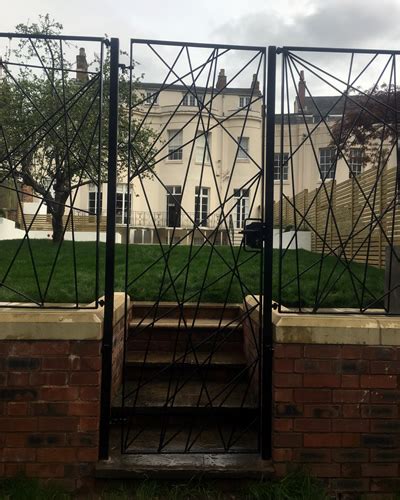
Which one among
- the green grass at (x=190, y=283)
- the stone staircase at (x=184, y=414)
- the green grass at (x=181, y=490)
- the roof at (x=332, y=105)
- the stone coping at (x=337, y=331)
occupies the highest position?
the roof at (x=332, y=105)

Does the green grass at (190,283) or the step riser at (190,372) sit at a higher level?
the green grass at (190,283)

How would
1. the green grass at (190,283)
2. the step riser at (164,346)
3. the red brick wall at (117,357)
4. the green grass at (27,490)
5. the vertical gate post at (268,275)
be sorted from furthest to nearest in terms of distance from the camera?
1. the green grass at (190,283)
2. the step riser at (164,346)
3. the red brick wall at (117,357)
4. the vertical gate post at (268,275)
5. the green grass at (27,490)

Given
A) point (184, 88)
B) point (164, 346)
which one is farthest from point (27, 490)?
point (184, 88)

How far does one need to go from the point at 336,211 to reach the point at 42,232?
13509 mm

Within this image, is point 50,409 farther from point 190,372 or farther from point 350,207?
point 350,207

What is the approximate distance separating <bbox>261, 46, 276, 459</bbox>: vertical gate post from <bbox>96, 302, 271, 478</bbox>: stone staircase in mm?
179

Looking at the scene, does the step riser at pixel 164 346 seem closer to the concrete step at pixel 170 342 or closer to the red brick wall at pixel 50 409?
the concrete step at pixel 170 342

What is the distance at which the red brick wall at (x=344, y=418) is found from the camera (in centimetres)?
259

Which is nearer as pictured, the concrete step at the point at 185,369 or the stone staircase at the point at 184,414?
the stone staircase at the point at 184,414

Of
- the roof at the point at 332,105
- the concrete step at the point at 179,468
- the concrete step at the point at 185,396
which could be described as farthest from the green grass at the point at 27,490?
the roof at the point at 332,105

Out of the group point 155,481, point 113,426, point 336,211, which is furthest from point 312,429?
point 336,211

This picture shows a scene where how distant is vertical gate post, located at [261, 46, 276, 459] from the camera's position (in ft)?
8.82

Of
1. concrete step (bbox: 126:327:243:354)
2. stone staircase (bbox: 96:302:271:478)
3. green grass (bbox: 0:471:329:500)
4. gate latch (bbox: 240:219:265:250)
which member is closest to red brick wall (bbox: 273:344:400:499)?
green grass (bbox: 0:471:329:500)

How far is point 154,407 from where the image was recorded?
9.79 ft
